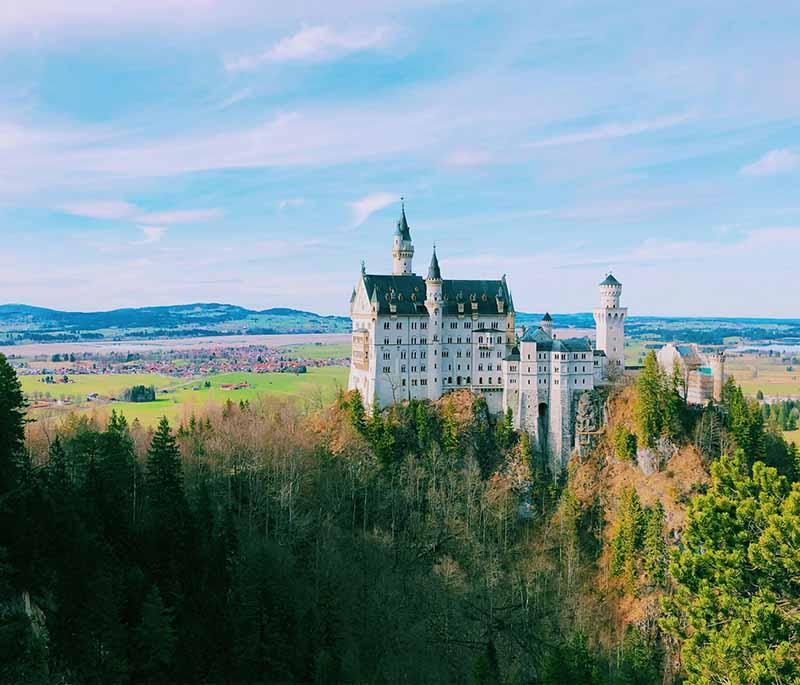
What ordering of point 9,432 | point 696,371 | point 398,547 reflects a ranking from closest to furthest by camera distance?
point 9,432 → point 398,547 → point 696,371

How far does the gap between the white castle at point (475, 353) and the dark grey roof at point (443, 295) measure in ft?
0.39

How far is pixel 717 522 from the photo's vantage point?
37.6 m

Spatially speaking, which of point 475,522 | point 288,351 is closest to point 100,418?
point 475,522

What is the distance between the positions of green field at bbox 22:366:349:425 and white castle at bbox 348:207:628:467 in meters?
21.3

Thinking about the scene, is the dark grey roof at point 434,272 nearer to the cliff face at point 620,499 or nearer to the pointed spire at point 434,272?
the pointed spire at point 434,272

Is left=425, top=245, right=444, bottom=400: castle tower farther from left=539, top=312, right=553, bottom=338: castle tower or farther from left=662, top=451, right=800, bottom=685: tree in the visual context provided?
left=662, top=451, right=800, bottom=685: tree

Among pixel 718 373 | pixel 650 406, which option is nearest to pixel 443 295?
pixel 650 406

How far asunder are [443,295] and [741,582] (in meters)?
58.1

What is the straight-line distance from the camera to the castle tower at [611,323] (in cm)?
9069

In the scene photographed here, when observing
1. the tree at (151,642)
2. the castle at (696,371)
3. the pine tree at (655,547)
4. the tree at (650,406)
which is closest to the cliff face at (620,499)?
the pine tree at (655,547)

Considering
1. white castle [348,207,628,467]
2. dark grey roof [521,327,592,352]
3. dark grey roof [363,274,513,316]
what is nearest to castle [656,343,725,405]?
white castle [348,207,628,467]

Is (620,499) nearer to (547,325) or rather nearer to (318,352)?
(547,325)

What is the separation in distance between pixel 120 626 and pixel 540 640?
4317cm

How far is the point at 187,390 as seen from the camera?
124 meters
